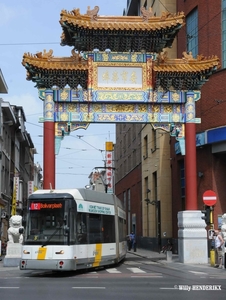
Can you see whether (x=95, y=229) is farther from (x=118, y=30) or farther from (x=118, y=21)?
(x=118, y=21)

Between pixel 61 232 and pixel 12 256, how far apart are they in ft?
24.0

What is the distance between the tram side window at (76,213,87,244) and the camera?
22625 mm

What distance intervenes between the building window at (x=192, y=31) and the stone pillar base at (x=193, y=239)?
12.1 meters

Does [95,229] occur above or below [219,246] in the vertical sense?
above

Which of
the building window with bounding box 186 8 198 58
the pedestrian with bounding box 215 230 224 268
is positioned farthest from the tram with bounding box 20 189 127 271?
the building window with bounding box 186 8 198 58

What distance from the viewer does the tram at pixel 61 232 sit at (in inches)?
852

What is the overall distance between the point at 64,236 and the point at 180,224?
10343mm

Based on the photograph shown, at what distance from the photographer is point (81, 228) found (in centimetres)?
2295

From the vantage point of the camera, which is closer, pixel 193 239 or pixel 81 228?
pixel 81 228

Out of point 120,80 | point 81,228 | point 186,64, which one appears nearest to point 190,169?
point 186,64

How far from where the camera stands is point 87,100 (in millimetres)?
30688

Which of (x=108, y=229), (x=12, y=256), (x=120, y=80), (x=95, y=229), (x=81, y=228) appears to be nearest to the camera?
(x=81, y=228)

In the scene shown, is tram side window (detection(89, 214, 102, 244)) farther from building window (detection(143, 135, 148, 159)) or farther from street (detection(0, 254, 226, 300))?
building window (detection(143, 135, 148, 159))

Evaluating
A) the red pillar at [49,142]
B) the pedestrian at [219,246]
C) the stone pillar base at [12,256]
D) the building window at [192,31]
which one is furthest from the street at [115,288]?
the building window at [192,31]
